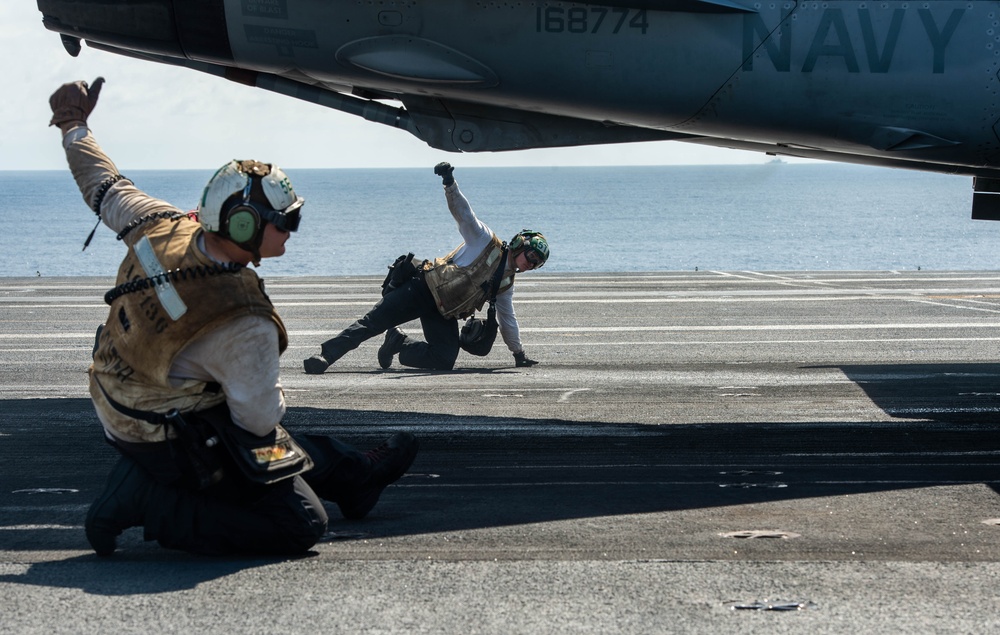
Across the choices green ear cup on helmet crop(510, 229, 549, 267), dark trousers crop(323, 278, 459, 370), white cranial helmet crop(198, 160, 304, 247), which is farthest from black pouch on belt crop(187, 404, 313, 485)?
green ear cup on helmet crop(510, 229, 549, 267)

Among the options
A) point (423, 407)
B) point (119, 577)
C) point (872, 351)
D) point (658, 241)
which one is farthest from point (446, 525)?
point (658, 241)

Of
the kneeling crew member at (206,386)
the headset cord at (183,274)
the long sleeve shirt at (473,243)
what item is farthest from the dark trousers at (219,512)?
the long sleeve shirt at (473,243)

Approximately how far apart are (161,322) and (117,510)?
900mm

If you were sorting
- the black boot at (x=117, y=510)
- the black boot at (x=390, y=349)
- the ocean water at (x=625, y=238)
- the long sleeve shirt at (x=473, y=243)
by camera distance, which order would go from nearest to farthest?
the black boot at (x=117, y=510) < the long sleeve shirt at (x=473, y=243) < the black boot at (x=390, y=349) < the ocean water at (x=625, y=238)

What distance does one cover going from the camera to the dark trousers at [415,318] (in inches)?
449

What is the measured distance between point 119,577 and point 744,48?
18.7 feet

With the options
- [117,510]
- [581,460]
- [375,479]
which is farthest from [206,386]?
[581,460]

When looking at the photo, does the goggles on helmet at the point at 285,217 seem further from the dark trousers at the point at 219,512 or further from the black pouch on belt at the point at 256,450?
the dark trousers at the point at 219,512

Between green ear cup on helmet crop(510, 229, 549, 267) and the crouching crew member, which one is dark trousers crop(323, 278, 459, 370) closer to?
the crouching crew member

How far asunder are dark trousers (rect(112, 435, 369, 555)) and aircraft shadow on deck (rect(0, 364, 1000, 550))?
0.55 meters

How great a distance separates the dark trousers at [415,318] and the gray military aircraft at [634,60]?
2.52 metres

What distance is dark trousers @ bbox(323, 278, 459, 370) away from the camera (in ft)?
37.4

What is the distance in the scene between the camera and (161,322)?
4.96 meters

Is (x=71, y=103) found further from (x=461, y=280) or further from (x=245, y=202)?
(x=461, y=280)
